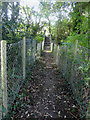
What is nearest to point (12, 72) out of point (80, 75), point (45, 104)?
point (45, 104)

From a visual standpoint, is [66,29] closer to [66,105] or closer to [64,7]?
[64,7]

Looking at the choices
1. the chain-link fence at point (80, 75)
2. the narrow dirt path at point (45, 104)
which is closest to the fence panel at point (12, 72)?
the narrow dirt path at point (45, 104)

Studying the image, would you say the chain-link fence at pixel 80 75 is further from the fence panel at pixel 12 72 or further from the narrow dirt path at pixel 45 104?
the fence panel at pixel 12 72

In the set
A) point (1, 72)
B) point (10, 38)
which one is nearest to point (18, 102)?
point (1, 72)

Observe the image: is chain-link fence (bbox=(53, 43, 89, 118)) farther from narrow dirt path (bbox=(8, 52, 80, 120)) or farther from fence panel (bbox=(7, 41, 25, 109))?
fence panel (bbox=(7, 41, 25, 109))

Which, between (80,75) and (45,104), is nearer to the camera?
(80,75)

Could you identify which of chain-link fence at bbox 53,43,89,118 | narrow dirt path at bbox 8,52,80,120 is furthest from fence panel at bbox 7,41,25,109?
chain-link fence at bbox 53,43,89,118

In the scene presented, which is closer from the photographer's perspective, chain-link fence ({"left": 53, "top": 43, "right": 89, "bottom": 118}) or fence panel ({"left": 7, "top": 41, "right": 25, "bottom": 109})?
chain-link fence ({"left": 53, "top": 43, "right": 89, "bottom": 118})

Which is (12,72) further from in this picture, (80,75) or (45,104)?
(80,75)

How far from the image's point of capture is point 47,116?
2.84 metres

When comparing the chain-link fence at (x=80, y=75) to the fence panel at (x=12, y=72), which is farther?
the fence panel at (x=12, y=72)

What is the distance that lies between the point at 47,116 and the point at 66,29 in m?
11.1

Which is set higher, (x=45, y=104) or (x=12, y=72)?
(x=12, y=72)

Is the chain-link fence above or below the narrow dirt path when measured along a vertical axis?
above
